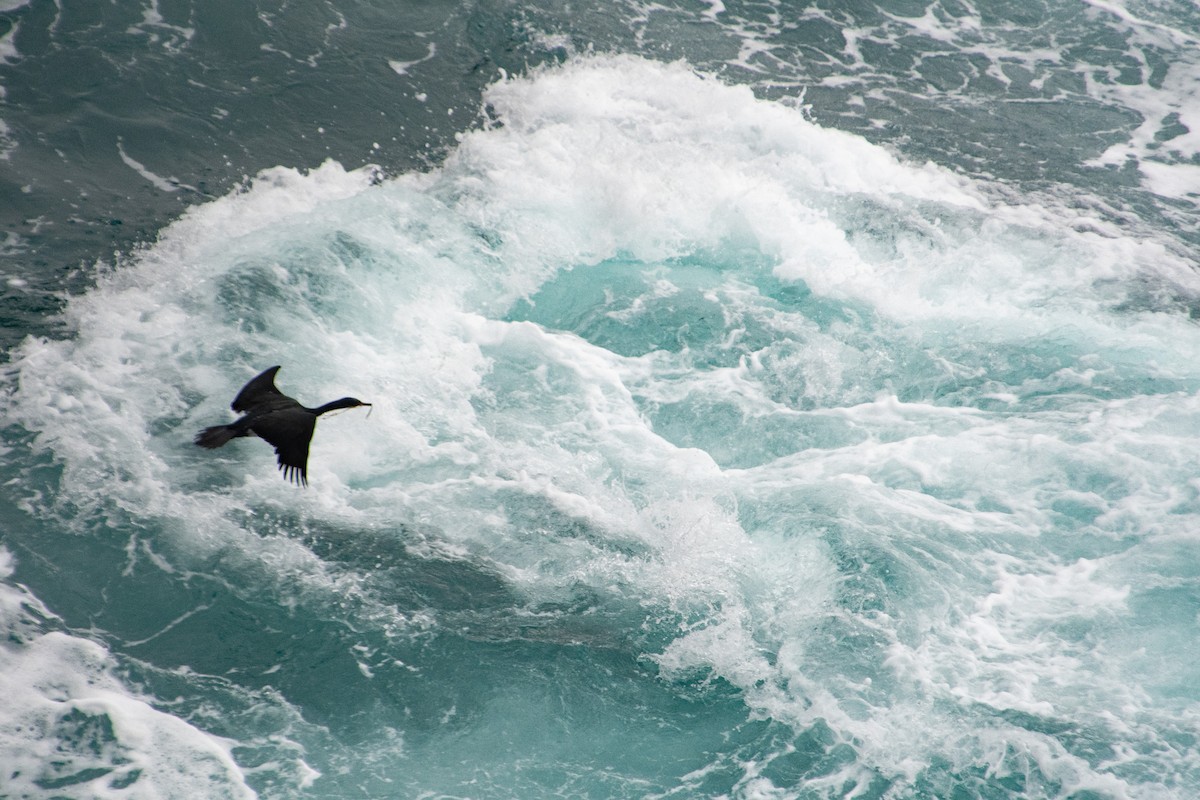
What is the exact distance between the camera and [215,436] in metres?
7.80

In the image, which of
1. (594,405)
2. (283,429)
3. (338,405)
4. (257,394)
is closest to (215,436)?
(283,429)

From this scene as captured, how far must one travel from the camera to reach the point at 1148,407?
13250 mm

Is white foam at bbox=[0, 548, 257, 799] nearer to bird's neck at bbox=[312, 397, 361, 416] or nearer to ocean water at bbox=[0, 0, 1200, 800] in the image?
ocean water at bbox=[0, 0, 1200, 800]

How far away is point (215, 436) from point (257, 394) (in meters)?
1.20

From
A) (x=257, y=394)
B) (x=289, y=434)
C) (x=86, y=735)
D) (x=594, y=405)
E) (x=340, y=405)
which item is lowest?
(x=86, y=735)

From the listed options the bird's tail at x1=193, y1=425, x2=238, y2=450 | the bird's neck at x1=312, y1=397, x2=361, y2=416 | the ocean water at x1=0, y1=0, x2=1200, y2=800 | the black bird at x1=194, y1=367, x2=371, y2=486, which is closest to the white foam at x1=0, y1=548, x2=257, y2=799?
the ocean water at x1=0, y1=0, x2=1200, y2=800

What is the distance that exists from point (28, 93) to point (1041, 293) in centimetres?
1554

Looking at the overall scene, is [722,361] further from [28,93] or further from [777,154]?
[28,93]

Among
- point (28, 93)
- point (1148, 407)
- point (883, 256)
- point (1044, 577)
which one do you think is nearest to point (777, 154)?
point (883, 256)

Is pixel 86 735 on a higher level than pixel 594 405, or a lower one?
lower

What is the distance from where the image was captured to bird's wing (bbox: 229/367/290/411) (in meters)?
8.84

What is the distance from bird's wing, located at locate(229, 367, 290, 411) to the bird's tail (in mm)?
762

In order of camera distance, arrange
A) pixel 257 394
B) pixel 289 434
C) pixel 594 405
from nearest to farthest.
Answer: pixel 289 434, pixel 257 394, pixel 594 405

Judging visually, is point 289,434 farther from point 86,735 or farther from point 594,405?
point 594,405
